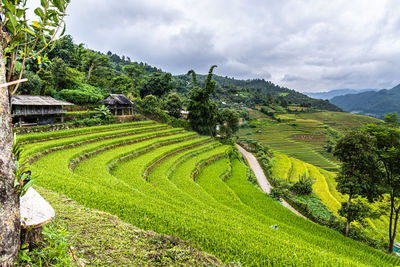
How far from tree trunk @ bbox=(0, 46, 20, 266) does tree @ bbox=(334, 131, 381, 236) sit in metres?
12.4

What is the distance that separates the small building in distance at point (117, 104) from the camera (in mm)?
22453

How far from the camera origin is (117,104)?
23094 mm

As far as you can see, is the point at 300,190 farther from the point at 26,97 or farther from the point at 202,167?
the point at 26,97

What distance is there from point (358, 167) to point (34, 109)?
73.4 feet

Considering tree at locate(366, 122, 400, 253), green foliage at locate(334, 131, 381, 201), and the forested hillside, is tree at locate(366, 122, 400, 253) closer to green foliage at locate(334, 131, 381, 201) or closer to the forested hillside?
green foliage at locate(334, 131, 381, 201)

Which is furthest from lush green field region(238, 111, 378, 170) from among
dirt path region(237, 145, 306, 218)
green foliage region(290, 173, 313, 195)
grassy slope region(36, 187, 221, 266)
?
grassy slope region(36, 187, 221, 266)

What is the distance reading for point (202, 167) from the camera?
679 inches

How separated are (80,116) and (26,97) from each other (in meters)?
4.60

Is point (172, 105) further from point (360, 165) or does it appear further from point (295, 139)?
point (295, 139)

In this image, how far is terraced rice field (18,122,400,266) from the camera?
4.05 m

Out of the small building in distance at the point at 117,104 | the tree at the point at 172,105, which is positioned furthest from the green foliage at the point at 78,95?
the tree at the point at 172,105

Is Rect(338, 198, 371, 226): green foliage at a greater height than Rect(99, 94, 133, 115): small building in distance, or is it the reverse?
Rect(99, 94, 133, 115): small building in distance

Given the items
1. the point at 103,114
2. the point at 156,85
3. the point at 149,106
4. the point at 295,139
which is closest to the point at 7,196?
the point at 103,114

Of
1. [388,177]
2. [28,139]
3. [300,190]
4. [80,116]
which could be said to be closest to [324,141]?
[300,190]
